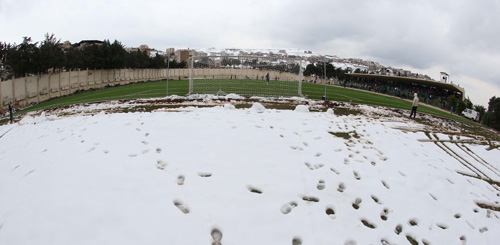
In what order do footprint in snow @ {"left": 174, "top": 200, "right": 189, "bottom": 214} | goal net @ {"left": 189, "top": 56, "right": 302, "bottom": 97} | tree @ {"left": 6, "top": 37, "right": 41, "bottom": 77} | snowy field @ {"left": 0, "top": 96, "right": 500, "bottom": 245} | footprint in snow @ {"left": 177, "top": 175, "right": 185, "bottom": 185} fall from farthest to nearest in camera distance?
tree @ {"left": 6, "top": 37, "right": 41, "bottom": 77} < goal net @ {"left": 189, "top": 56, "right": 302, "bottom": 97} < footprint in snow @ {"left": 177, "top": 175, "right": 185, "bottom": 185} < footprint in snow @ {"left": 174, "top": 200, "right": 189, "bottom": 214} < snowy field @ {"left": 0, "top": 96, "right": 500, "bottom": 245}

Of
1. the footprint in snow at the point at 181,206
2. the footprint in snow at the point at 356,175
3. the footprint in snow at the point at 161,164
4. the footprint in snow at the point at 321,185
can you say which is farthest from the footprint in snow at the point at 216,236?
the footprint in snow at the point at 356,175

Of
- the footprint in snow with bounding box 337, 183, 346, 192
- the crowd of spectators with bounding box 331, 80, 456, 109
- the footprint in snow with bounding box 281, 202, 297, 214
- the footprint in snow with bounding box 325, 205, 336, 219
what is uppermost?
the crowd of spectators with bounding box 331, 80, 456, 109

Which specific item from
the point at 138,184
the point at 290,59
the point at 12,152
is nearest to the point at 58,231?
the point at 138,184

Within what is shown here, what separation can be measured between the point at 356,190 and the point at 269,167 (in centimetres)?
189

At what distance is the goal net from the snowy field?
13.8 metres

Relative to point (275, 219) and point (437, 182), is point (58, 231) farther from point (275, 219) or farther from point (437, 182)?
point (437, 182)

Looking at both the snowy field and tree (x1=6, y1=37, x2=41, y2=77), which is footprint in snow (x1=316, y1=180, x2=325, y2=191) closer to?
the snowy field

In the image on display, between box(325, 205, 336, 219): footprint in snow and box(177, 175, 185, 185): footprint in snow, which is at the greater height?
box(177, 175, 185, 185): footprint in snow

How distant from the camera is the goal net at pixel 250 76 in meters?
22.0

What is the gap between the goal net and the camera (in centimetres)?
2200

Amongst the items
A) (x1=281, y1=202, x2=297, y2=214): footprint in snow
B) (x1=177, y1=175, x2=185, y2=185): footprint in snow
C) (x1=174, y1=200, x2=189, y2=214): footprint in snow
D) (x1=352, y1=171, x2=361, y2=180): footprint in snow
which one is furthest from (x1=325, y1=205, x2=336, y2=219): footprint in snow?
(x1=177, y1=175, x2=185, y2=185): footprint in snow

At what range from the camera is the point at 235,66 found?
2248 cm

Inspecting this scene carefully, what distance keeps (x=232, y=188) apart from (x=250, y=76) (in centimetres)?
1932

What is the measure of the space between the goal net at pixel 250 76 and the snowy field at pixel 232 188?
13843 mm
